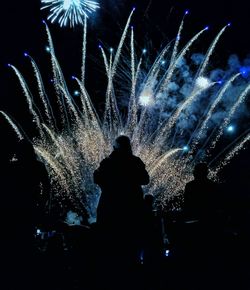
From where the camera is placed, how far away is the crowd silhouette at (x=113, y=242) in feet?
14.8

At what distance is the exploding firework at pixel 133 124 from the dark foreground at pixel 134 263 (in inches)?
393

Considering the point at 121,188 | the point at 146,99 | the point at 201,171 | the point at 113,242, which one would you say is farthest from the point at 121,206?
the point at 146,99

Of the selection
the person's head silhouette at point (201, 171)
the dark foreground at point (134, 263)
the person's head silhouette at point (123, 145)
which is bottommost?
the dark foreground at point (134, 263)

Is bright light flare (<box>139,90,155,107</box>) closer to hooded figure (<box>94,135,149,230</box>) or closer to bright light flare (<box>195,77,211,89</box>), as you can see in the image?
bright light flare (<box>195,77,211,89</box>)

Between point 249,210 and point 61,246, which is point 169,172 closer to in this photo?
point 249,210

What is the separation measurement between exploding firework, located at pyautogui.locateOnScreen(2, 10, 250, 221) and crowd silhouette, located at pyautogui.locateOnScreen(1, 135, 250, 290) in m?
9.54

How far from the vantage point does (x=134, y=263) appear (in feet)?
14.9

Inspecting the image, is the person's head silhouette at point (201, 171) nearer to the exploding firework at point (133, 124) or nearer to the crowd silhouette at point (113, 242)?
the crowd silhouette at point (113, 242)

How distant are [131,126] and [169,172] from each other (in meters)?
4.74

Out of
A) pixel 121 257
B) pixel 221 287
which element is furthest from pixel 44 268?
pixel 221 287

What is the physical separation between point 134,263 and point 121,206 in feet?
2.14

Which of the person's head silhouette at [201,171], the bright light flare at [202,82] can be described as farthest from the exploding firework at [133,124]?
the person's head silhouette at [201,171]

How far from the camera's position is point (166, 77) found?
14.8m

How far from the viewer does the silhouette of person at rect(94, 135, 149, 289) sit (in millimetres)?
4562
